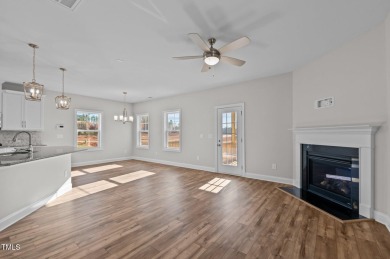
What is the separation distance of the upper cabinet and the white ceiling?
114cm

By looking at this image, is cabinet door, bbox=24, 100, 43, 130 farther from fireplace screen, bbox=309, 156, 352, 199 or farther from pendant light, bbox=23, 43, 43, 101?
fireplace screen, bbox=309, 156, 352, 199

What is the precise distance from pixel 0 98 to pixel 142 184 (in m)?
4.65

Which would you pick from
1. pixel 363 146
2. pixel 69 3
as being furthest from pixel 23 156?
pixel 363 146

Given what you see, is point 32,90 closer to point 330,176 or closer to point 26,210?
point 26,210

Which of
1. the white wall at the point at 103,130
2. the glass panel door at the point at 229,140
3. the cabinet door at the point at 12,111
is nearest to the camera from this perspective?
the cabinet door at the point at 12,111

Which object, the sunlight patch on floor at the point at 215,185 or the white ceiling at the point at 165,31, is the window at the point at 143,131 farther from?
the sunlight patch on floor at the point at 215,185

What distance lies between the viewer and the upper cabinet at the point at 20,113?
4758 millimetres

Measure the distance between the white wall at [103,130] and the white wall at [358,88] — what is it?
7174 mm

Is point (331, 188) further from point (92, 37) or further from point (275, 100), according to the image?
point (92, 37)

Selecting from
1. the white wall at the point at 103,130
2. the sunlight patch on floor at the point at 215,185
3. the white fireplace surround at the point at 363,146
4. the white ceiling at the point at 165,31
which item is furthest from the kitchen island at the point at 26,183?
the white fireplace surround at the point at 363,146

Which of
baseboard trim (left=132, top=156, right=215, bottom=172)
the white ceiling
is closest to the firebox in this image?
the white ceiling

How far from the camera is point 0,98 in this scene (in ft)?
15.4

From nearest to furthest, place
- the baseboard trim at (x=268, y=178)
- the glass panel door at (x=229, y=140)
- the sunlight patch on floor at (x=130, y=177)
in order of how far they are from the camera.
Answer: the baseboard trim at (x=268, y=178) < the sunlight patch on floor at (x=130, y=177) < the glass panel door at (x=229, y=140)

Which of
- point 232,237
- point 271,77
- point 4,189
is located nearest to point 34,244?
point 4,189
